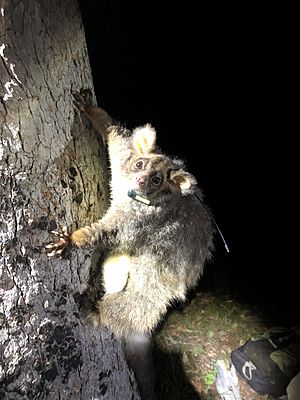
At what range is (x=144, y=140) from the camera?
2.71 m

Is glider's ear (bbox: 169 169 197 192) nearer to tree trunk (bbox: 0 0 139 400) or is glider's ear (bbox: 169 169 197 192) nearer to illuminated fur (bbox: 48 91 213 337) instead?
illuminated fur (bbox: 48 91 213 337)

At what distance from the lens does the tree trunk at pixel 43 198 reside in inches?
73.7

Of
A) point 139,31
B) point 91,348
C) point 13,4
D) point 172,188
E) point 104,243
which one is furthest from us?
point 139,31

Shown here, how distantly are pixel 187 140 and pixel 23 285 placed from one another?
396cm

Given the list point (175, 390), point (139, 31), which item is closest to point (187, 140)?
point (139, 31)

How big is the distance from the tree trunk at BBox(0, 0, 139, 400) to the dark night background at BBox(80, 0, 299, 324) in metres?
3.05

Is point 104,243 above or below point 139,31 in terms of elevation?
below

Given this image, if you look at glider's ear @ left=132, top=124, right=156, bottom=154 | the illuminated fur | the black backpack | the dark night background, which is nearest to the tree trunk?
the illuminated fur

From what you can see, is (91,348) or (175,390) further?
(175,390)

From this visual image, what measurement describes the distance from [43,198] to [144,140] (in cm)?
90

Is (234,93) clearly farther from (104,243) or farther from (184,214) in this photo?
(104,243)

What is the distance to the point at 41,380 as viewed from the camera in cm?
198

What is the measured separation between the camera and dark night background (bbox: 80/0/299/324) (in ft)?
17.4

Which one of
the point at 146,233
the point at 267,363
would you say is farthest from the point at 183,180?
the point at 267,363
